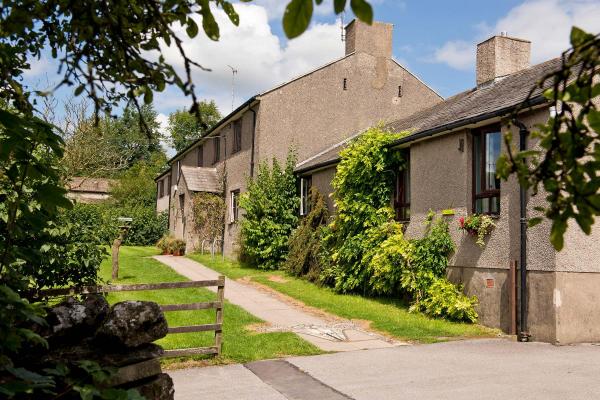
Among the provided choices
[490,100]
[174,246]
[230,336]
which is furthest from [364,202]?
[174,246]

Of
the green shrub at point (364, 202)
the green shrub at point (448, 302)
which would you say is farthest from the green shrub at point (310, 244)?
the green shrub at point (448, 302)

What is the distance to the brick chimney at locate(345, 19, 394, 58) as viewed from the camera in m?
22.5

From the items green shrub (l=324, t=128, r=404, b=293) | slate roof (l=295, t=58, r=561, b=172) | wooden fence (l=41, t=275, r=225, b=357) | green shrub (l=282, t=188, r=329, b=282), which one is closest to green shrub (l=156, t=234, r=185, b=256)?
green shrub (l=282, t=188, r=329, b=282)

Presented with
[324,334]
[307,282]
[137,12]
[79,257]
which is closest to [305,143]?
[307,282]

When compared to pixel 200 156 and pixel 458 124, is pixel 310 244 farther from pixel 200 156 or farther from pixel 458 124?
pixel 200 156

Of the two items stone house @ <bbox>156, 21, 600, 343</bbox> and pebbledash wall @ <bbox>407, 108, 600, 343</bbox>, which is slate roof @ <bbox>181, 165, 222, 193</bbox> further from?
pebbledash wall @ <bbox>407, 108, 600, 343</bbox>

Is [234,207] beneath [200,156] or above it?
beneath

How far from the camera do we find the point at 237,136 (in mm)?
24812

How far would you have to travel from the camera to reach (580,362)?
8.53m

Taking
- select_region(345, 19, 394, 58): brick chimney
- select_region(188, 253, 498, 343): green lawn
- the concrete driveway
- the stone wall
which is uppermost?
select_region(345, 19, 394, 58): brick chimney

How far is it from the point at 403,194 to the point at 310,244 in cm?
396

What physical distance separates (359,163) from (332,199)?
10.1 ft

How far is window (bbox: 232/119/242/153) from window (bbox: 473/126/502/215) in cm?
1367

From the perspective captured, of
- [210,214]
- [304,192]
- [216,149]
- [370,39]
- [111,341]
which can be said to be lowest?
[111,341]
